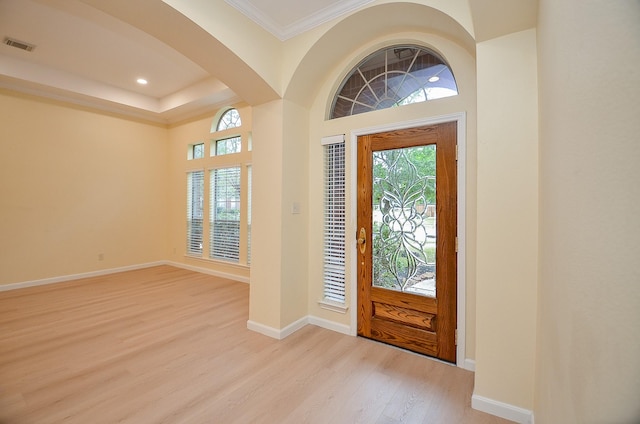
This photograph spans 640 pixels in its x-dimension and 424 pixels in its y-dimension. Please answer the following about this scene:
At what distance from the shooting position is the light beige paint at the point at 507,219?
1.64 m

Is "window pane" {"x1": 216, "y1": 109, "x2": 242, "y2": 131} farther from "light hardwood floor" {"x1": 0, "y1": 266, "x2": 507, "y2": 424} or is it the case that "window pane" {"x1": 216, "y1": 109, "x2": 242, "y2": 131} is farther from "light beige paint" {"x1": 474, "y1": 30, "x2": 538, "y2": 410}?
"light beige paint" {"x1": 474, "y1": 30, "x2": 538, "y2": 410}

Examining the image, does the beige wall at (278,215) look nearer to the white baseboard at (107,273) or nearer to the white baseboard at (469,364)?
the white baseboard at (469,364)

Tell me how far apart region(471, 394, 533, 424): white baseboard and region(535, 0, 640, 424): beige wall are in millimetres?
1063

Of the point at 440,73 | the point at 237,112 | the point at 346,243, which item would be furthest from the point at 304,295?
the point at 237,112

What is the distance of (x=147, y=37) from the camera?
3.33 meters

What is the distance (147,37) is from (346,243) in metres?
3.64

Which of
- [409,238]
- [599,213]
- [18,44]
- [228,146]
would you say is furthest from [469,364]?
[18,44]

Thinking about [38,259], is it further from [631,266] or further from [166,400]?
[631,266]

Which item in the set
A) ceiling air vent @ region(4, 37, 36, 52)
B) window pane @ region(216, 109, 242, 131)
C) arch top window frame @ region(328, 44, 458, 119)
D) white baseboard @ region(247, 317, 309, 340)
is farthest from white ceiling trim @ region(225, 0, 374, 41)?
ceiling air vent @ region(4, 37, 36, 52)

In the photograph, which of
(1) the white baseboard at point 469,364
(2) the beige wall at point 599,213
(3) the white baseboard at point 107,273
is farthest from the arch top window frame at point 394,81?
(3) the white baseboard at point 107,273

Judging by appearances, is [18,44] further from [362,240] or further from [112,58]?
[362,240]

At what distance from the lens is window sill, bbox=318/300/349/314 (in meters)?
2.87

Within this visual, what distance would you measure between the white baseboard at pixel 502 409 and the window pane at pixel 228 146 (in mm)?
4827

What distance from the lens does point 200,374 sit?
7.03ft
